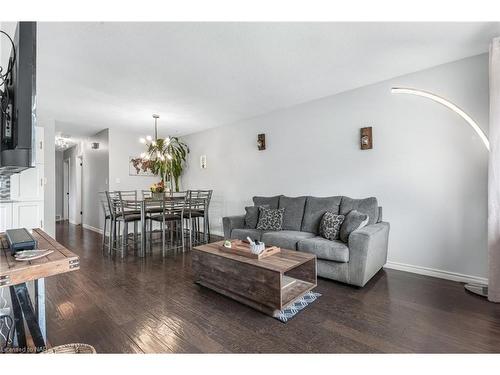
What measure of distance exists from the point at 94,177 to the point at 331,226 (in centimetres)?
593

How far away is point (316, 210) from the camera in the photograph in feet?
11.3

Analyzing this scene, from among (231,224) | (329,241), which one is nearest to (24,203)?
(231,224)

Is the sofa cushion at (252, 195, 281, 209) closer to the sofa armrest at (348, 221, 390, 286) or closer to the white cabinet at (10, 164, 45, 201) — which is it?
the sofa armrest at (348, 221, 390, 286)

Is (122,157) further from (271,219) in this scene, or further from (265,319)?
(265,319)

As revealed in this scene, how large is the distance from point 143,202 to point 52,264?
2882mm

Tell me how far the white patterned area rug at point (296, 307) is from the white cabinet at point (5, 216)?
290 cm

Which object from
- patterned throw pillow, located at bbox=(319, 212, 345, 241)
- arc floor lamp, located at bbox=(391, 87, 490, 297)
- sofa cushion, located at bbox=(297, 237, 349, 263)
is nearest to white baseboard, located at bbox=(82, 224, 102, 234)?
sofa cushion, located at bbox=(297, 237, 349, 263)

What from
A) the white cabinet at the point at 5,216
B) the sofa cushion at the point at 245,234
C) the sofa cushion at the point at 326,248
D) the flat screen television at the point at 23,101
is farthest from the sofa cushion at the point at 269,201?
the flat screen television at the point at 23,101

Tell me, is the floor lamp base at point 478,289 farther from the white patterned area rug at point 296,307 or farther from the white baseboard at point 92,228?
the white baseboard at point 92,228

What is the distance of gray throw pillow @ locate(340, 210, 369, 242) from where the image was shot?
268cm

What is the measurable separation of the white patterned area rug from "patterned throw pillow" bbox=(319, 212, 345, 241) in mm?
753

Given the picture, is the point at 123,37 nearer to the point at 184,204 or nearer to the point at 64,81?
the point at 64,81

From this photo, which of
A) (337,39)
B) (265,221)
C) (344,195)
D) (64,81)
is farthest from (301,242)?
(64,81)

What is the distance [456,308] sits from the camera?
6.84 feet
